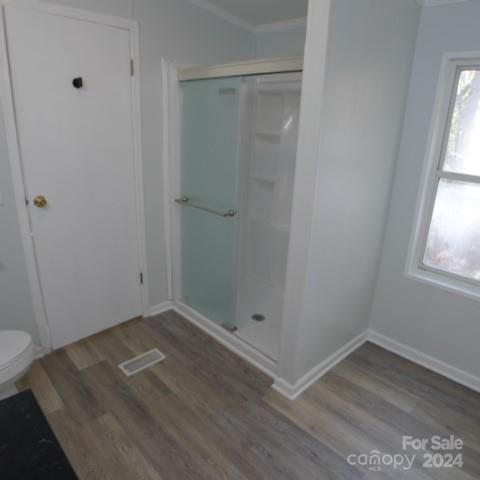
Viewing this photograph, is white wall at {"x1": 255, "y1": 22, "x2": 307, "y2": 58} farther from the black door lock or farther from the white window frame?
the black door lock

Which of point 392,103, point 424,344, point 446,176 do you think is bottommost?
point 424,344

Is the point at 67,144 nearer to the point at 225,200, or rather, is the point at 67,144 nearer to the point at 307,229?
the point at 225,200

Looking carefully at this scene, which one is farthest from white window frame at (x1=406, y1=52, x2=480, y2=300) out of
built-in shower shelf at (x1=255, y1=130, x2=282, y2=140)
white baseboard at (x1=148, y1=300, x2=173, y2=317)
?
white baseboard at (x1=148, y1=300, x2=173, y2=317)

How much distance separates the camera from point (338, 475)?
162 centimetres

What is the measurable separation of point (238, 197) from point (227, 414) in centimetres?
133

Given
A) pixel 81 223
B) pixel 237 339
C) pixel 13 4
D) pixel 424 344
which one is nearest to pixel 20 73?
pixel 13 4

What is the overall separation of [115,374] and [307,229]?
1509mm

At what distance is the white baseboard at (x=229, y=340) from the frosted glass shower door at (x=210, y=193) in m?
0.05

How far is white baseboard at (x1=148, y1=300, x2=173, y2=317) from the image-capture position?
9.39 feet

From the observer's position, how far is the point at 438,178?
2.25 m

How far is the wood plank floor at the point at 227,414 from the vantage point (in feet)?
5.41

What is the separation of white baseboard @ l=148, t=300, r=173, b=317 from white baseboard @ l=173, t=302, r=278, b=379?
2.0 inches

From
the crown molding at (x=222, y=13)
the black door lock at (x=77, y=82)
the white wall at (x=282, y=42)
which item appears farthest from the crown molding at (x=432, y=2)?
the black door lock at (x=77, y=82)

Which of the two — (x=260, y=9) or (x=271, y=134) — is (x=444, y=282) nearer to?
(x=271, y=134)
